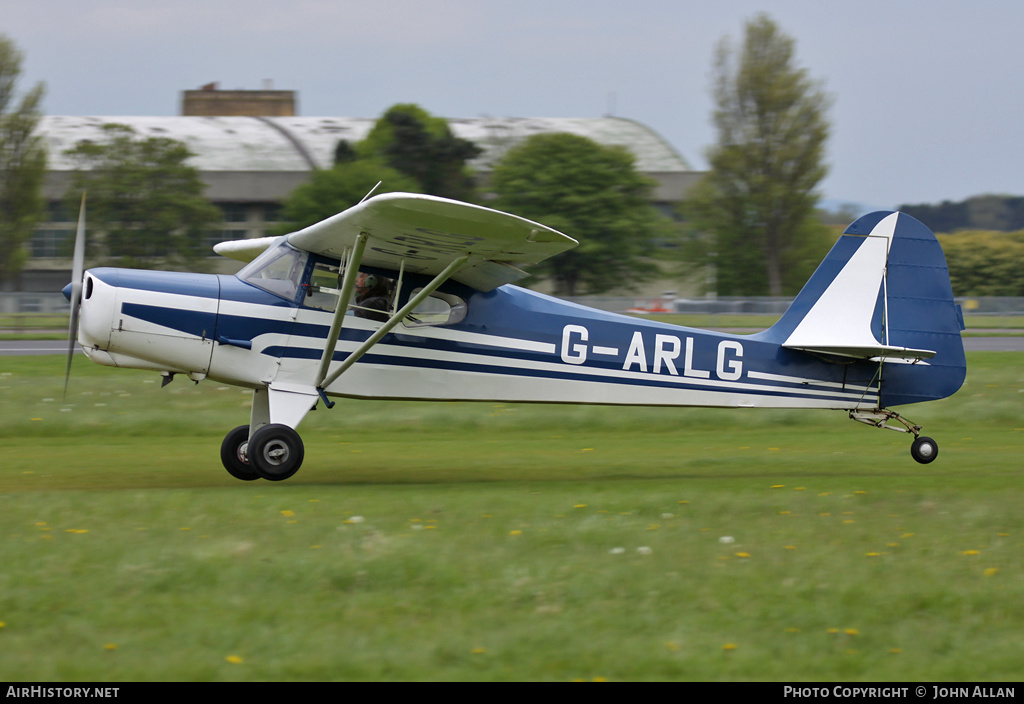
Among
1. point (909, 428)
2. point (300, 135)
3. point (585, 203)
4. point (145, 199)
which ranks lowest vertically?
point (909, 428)

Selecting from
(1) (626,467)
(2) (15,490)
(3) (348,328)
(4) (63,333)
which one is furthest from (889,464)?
(4) (63,333)

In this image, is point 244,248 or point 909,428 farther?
point 244,248

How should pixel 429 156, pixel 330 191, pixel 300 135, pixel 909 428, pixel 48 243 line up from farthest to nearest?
pixel 300 135, pixel 48 243, pixel 429 156, pixel 330 191, pixel 909 428

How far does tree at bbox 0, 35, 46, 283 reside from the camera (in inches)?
2188

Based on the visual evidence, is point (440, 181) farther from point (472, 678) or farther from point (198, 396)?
point (472, 678)

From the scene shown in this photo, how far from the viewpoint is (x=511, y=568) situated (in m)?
5.90

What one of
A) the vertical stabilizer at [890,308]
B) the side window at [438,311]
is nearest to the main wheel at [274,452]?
the side window at [438,311]

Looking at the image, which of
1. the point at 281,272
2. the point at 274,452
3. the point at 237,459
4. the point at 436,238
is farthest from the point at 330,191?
the point at 436,238

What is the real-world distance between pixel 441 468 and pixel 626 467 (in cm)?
203

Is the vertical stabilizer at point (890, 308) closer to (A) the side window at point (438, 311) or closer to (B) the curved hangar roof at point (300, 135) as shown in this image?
(A) the side window at point (438, 311)

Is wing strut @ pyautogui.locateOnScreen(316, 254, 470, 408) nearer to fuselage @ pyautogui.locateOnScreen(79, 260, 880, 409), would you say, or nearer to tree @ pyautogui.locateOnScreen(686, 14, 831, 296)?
fuselage @ pyautogui.locateOnScreen(79, 260, 880, 409)

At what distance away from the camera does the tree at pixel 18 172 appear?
55562 millimetres

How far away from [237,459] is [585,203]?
5532 cm

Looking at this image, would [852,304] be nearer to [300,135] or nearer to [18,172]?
[18,172]
